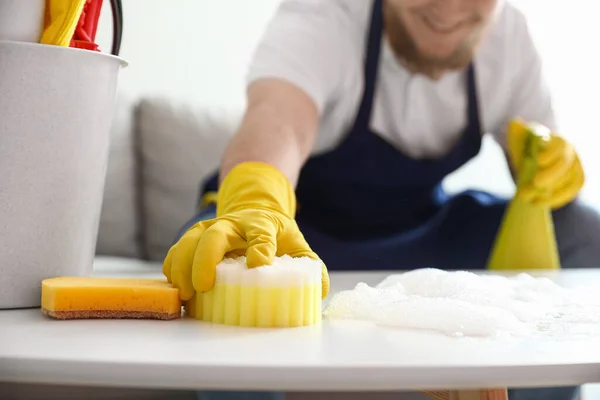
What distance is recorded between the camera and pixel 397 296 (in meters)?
0.65

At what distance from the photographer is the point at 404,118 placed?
1.57 meters

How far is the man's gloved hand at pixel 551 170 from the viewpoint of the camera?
1.33 m

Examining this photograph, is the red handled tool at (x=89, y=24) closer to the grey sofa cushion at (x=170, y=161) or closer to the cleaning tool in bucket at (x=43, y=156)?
the cleaning tool in bucket at (x=43, y=156)

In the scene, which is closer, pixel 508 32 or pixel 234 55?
pixel 508 32

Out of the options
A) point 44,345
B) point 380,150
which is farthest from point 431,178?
point 44,345

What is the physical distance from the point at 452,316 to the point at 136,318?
0.81 ft

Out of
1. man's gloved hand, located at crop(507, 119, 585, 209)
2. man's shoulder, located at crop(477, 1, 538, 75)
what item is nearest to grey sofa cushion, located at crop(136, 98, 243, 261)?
man's shoulder, located at crop(477, 1, 538, 75)

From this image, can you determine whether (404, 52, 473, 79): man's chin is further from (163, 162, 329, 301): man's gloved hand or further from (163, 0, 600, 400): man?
(163, 162, 329, 301): man's gloved hand

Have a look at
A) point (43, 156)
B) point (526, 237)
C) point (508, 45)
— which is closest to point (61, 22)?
point (43, 156)

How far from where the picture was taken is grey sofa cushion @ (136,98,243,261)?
2010 millimetres

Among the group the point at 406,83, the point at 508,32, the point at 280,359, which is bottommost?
the point at 280,359

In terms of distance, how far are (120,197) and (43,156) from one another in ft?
4.48

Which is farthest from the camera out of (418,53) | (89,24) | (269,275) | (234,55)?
(234,55)

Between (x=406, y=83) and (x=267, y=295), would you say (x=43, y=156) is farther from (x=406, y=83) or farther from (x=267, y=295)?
(x=406, y=83)
